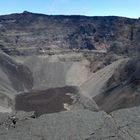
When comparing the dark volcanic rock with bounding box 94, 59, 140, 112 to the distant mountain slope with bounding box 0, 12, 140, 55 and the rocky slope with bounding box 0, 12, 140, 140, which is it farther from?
the distant mountain slope with bounding box 0, 12, 140, 55

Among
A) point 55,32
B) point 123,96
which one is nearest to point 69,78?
point 55,32

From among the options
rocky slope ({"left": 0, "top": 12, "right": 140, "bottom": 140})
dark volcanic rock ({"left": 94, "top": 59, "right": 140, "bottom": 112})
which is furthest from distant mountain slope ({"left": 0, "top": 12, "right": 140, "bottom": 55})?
dark volcanic rock ({"left": 94, "top": 59, "right": 140, "bottom": 112})

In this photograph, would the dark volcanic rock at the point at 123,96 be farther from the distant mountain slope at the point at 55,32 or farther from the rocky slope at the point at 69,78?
the distant mountain slope at the point at 55,32

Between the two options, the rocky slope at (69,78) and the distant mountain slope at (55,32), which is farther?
the distant mountain slope at (55,32)

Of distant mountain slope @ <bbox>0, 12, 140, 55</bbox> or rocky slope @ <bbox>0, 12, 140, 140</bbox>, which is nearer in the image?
rocky slope @ <bbox>0, 12, 140, 140</bbox>


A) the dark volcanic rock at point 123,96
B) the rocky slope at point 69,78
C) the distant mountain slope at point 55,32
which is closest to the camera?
the rocky slope at point 69,78

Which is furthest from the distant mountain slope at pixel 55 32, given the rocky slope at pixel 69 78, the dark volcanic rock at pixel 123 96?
the dark volcanic rock at pixel 123 96

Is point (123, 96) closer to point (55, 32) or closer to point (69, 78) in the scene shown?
point (69, 78)

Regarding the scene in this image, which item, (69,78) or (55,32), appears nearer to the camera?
A: (69,78)
